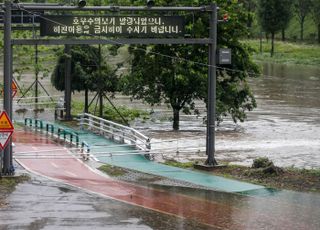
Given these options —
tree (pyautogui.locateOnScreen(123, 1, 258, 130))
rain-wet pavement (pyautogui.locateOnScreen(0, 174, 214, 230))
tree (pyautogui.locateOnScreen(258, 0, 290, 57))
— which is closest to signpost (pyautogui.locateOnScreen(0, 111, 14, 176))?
rain-wet pavement (pyautogui.locateOnScreen(0, 174, 214, 230))

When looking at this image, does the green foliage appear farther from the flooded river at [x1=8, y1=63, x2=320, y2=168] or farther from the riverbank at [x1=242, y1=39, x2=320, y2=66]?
the riverbank at [x1=242, y1=39, x2=320, y2=66]

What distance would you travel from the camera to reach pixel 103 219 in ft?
56.0

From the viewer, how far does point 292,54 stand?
110375 millimetres

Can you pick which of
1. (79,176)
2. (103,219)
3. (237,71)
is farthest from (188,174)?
(237,71)

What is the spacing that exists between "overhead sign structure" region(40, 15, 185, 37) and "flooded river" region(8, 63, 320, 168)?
577 centimetres

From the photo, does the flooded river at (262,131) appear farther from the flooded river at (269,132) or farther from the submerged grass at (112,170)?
the submerged grass at (112,170)

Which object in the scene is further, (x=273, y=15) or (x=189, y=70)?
(x=273, y=15)

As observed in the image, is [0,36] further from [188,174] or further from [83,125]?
[188,174]

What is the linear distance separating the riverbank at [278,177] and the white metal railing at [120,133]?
15.1 ft

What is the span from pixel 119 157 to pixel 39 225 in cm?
1216

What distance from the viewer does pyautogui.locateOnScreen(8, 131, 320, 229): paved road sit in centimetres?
1714

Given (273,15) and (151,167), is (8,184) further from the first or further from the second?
(273,15)

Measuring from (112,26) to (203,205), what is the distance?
7.91m

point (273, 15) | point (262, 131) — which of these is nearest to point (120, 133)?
point (262, 131)
